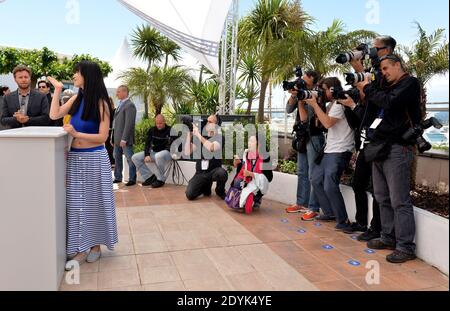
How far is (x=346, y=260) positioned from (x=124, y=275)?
1869mm

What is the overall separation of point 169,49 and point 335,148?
44.2 ft

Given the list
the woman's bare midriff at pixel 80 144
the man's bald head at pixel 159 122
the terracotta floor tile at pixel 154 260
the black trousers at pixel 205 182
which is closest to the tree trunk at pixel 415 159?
the black trousers at pixel 205 182

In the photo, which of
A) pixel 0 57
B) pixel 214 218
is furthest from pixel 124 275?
pixel 0 57

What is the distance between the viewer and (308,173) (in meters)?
4.70

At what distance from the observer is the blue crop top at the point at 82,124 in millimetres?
3010

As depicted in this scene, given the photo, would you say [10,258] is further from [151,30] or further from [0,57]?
[0,57]

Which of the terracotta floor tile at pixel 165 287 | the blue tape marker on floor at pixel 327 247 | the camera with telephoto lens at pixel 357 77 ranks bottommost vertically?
the terracotta floor tile at pixel 165 287

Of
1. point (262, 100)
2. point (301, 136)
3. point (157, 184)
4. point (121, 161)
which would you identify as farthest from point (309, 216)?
point (262, 100)

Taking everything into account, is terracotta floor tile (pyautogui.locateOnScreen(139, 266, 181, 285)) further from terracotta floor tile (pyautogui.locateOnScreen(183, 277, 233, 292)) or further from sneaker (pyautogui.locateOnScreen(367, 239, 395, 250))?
sneaker (pyautogui.locateOnScreen(367, 239, 395, 250))

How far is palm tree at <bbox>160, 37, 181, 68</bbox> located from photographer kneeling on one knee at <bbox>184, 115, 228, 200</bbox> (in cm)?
1134

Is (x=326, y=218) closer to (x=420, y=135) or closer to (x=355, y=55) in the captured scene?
(x=420, y=135)

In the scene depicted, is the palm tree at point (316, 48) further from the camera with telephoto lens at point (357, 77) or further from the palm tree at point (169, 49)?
the palm tree at point (169, 49)

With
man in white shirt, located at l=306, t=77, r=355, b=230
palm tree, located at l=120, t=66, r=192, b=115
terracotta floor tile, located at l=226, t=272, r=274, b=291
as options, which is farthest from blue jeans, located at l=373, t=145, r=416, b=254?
palm tree, located at l=120, t=66, r=192, b=115

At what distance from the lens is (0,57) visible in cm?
1833
